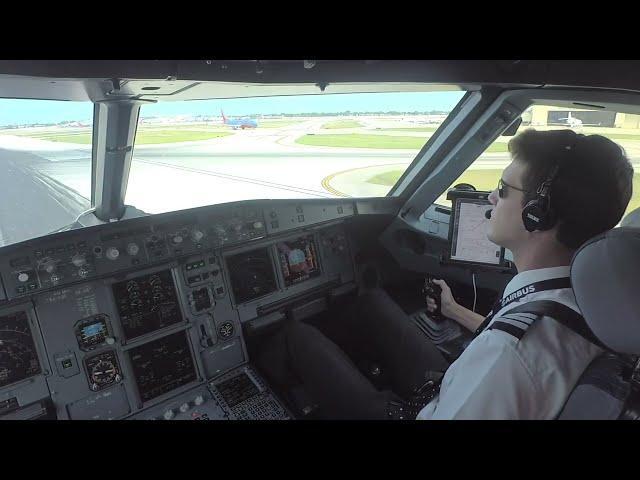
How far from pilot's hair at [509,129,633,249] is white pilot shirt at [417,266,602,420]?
0.78ft

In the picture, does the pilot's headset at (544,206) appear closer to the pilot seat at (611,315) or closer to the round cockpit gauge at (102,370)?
the pilot seat at (611,315)

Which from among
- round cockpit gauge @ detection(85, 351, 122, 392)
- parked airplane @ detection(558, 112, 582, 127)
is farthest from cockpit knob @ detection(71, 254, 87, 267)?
parked airplane @ detection(558, 112, 582, 127)

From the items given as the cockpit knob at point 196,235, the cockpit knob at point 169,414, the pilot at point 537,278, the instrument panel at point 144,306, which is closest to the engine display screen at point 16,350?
the instrument panel at point 144,306

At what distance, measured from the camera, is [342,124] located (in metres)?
2.97

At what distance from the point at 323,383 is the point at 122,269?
1.14 m

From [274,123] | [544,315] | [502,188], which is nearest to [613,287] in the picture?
[544,315]

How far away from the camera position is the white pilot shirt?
38.1 inches

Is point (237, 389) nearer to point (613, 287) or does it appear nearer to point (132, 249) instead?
point (132, 249)

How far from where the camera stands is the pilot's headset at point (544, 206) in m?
1.18

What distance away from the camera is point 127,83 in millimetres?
1492

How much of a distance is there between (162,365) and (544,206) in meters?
1.96

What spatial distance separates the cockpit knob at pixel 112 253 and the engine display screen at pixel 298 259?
98 cm
